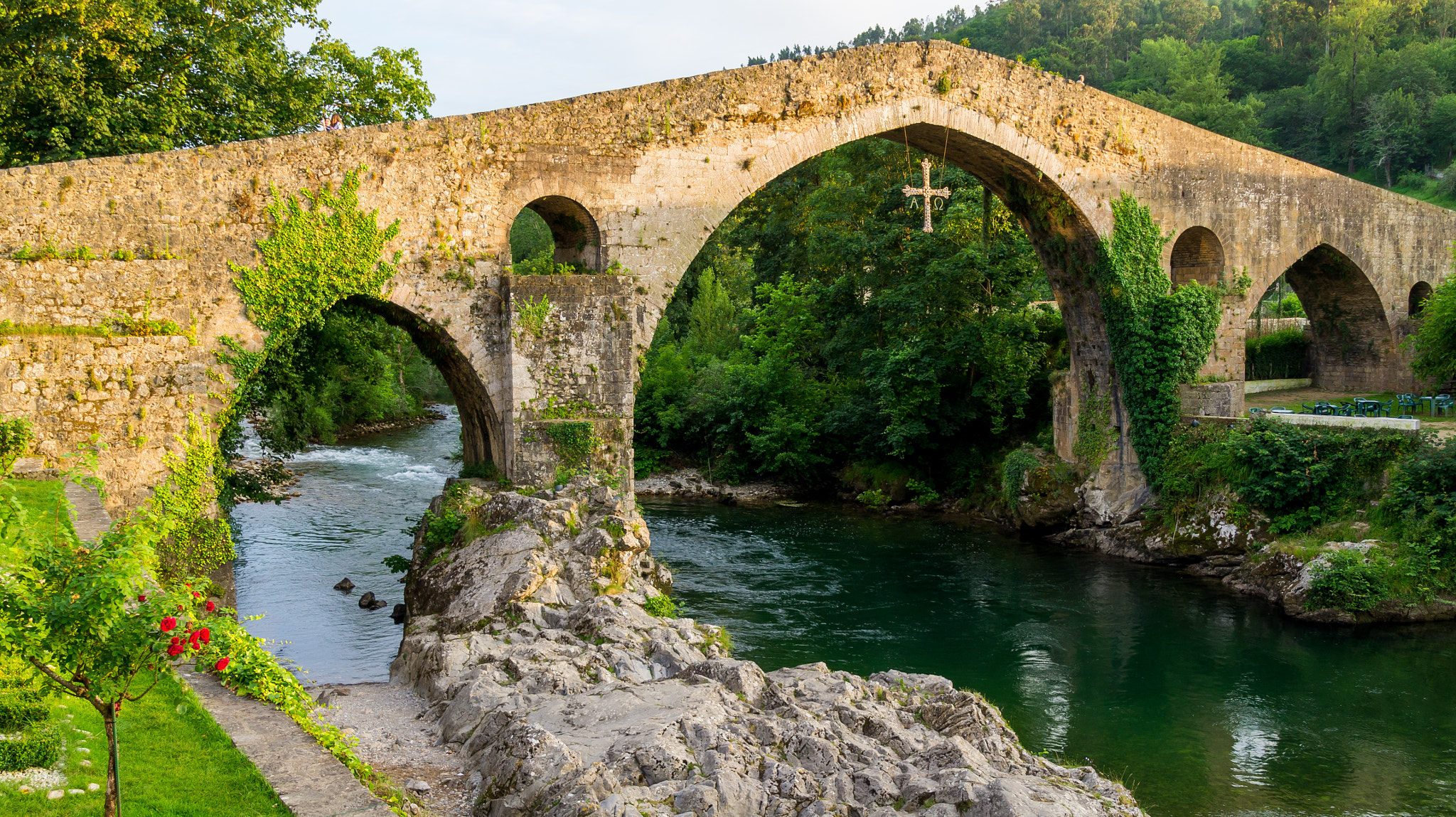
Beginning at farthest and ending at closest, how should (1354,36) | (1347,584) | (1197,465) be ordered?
(1354,36) < (1197,465) < (1347,584)

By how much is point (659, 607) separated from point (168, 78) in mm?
9822

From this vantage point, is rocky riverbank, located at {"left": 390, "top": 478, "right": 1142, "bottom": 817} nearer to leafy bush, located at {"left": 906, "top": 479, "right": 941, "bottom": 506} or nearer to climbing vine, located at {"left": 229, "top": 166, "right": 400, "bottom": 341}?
climbing vine, located at {"left": 229, "top": 166, "right": 400, "bottom": 341}

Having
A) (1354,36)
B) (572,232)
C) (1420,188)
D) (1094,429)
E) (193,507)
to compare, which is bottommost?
(193,507)

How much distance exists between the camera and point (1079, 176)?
16828 millimetres

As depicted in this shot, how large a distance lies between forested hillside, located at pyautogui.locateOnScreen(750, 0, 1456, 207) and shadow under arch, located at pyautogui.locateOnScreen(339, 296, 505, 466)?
32184mm

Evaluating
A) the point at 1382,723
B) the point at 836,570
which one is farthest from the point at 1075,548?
the point at 1382,723

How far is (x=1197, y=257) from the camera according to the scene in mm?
18906

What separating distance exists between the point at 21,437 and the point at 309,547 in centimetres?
705

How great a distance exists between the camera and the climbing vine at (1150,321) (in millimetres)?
17438

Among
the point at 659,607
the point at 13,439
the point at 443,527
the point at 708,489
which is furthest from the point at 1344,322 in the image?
the point at 13,439

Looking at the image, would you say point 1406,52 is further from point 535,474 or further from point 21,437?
point 21,437

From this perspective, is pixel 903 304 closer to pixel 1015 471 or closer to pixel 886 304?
pixel 886 304

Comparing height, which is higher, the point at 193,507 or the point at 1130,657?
the point at 193,507

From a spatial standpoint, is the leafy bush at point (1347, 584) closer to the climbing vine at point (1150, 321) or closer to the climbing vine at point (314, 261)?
the climbing vine at point (1150, 321)
